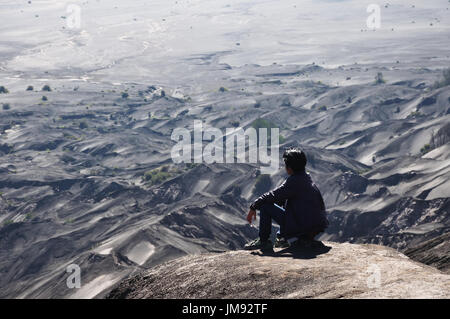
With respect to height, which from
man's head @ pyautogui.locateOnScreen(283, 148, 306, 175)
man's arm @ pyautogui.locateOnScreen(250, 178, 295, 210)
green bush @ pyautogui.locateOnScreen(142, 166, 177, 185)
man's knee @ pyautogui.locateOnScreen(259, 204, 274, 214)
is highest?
man's head @ pyautogui.locateOnScreen(283, 148, 306, 175)

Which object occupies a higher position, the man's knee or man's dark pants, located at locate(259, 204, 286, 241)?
the man's knee

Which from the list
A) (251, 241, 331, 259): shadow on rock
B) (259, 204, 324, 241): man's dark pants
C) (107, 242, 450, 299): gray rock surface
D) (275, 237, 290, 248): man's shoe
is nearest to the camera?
(107, 242, 450, 299): gray rock surface

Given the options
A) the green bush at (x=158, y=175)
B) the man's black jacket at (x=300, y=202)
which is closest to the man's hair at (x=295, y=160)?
the man's black jacket at (x=300, y=202)

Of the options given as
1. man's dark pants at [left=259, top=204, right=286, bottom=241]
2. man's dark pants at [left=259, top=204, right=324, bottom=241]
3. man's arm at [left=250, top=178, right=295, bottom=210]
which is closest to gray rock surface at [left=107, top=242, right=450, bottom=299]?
man's dark pants at [left=259, top=204, right=324, bottom=241]

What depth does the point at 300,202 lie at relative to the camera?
13.4 m

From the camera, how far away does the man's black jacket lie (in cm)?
1330

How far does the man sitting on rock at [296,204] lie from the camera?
43.7ft

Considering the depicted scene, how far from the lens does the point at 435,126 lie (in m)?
97.7

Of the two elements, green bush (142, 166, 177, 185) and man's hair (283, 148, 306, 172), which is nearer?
man's hair (283, 148, 306, 172)

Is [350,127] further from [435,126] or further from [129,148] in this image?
[129,148]

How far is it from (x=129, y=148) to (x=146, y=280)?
103876 millimetres

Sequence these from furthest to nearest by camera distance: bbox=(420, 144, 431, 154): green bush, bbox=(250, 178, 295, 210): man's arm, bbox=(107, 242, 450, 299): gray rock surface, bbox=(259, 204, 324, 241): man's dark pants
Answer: bbox=(420, 144, 431, 154): green bush, bbox=(259, 204, 324, 241): man's dark pants, bbox=(250, 178, 295, 210): man's arm, bbox=(107, 242, 450, 299): gray rock surface

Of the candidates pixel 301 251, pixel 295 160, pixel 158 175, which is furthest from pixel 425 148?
pixel 295 160

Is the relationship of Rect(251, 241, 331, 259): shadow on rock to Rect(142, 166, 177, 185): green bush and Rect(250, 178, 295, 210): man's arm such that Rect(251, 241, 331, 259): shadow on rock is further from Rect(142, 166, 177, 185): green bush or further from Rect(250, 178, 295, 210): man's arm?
Rect(142, 166, 177, 185): green bush
